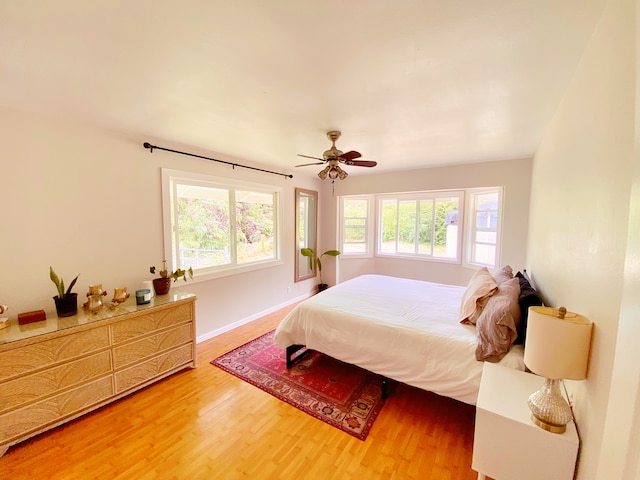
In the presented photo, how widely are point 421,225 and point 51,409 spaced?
497 centimetres

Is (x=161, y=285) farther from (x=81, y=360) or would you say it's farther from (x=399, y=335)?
(x=399, y=335)

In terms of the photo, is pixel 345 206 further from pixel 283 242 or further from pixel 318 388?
pixel 318 388

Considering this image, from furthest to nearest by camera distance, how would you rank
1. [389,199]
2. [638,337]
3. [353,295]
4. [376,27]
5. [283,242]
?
[389,199], [283,242], [353,295], [376,27], [638,337]

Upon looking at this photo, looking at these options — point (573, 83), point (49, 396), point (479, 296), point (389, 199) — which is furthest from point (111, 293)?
point (389, 199)

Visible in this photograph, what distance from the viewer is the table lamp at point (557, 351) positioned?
1.02m

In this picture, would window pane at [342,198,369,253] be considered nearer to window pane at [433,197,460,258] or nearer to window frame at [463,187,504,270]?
window pane at [433,197,460,258]

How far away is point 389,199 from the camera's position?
5023 millimetres

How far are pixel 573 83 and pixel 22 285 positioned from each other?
413cm

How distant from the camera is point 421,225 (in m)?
4.70

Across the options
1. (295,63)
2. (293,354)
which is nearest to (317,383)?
(293,354)

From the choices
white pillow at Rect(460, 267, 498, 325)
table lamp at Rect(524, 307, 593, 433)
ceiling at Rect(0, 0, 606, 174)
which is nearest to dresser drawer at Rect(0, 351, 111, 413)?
ceiling at Rect(0, 0, 606, 174)

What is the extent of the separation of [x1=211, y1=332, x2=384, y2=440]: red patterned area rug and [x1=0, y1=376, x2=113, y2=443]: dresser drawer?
0.98 metres

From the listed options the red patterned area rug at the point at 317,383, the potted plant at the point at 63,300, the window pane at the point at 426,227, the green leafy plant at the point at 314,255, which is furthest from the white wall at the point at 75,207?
the window pane at the point at 426,227

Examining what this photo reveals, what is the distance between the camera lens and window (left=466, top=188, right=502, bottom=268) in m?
3.80
